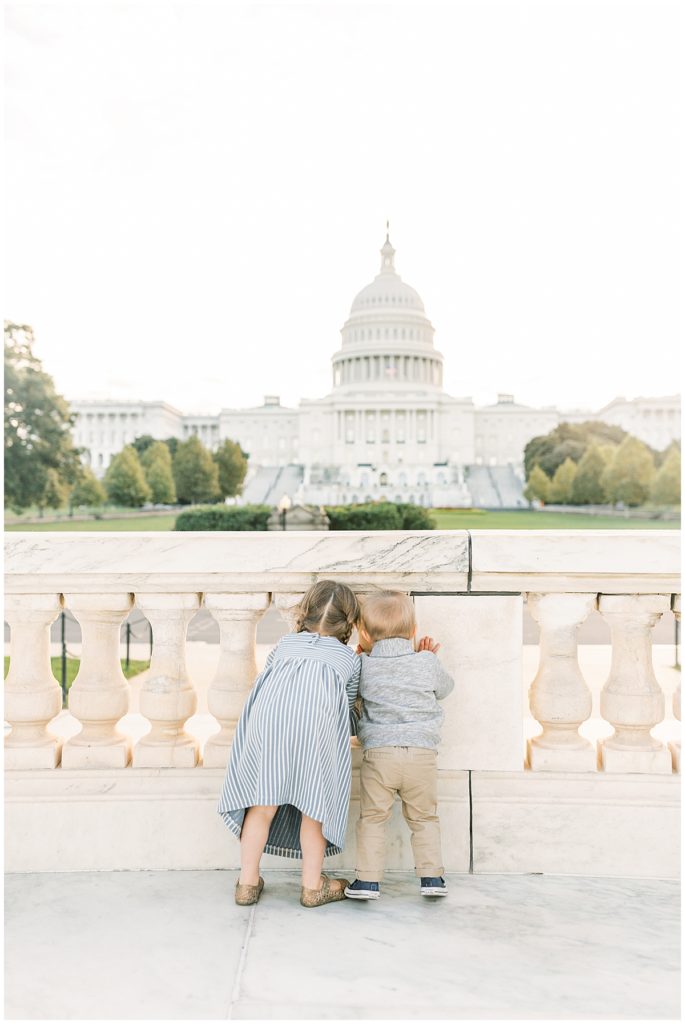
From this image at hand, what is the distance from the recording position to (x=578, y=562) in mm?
3316

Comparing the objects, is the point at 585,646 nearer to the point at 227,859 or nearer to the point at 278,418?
the point at 227,859

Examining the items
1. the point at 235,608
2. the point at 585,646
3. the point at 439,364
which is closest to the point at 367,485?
the point at 439,364

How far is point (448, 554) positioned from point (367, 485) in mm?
89178

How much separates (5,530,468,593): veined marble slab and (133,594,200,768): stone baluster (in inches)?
3.1

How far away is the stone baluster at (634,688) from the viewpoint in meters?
3.32

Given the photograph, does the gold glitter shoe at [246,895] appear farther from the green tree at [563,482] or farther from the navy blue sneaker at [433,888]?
the green tree at [563,482]

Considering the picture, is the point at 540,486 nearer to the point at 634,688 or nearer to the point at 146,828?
the point at 634,688

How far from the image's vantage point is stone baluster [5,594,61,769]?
3.41 metres

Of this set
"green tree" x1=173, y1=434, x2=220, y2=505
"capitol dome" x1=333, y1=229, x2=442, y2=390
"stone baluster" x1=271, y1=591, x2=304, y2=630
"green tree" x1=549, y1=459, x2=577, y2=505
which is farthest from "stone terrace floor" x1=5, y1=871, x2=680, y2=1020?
"capitol dome" x1=333, y1=229, x2=442, y2=390

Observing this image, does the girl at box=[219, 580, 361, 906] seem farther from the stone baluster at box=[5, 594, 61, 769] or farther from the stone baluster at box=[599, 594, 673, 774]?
the stone baluster at box=[599, 594, 673, 774]

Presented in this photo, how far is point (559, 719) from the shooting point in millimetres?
3367

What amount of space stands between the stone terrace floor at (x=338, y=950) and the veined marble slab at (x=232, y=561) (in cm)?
116

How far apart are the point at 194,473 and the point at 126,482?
24.5 ft

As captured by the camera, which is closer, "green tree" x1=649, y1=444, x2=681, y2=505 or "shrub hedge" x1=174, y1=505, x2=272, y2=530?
"shrub hedge" x1=174, y1=505, x2=272, y2=530
